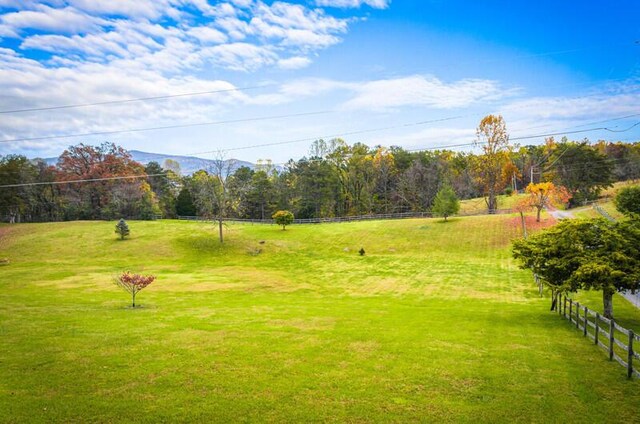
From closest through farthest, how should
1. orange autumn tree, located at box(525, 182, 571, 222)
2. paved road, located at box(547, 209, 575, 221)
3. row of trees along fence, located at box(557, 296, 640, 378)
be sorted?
row of trees along fence, located at box(557, 296, 640, 378) → orange autumn tree, located at box(525, 182, 571, 222) → paved road, located at box(547, 209, 575, 221)

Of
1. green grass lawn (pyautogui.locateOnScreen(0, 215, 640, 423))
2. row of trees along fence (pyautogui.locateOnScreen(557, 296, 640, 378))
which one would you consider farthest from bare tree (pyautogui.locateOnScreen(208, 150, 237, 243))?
row of trees along fence (pyautogui.locateOnScreen(557, 296, 640, 378))

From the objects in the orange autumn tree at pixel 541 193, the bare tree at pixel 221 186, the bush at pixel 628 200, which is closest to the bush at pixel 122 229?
the bare tree at pixel 221 186

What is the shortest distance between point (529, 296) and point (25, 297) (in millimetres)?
30221

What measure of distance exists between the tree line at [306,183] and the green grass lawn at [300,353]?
3817 centimetres

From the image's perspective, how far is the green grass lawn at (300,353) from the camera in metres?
8.21

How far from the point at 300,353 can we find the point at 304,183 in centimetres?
6410

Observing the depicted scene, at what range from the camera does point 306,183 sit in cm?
7481

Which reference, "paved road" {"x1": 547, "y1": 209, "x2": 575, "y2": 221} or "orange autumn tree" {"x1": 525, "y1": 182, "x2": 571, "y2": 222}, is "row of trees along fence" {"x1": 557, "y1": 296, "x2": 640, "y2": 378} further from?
"paved road" {"x1": 547, "y1": 209, "x2": 575, "y2": 221}

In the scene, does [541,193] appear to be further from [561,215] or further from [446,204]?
[446,204]

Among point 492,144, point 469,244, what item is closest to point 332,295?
point 469,244

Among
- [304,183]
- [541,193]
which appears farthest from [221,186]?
[541,193]

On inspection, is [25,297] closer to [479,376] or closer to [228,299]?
[228,299]

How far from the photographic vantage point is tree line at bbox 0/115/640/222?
64.5 m

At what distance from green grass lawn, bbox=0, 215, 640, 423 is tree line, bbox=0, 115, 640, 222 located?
38.2 m
